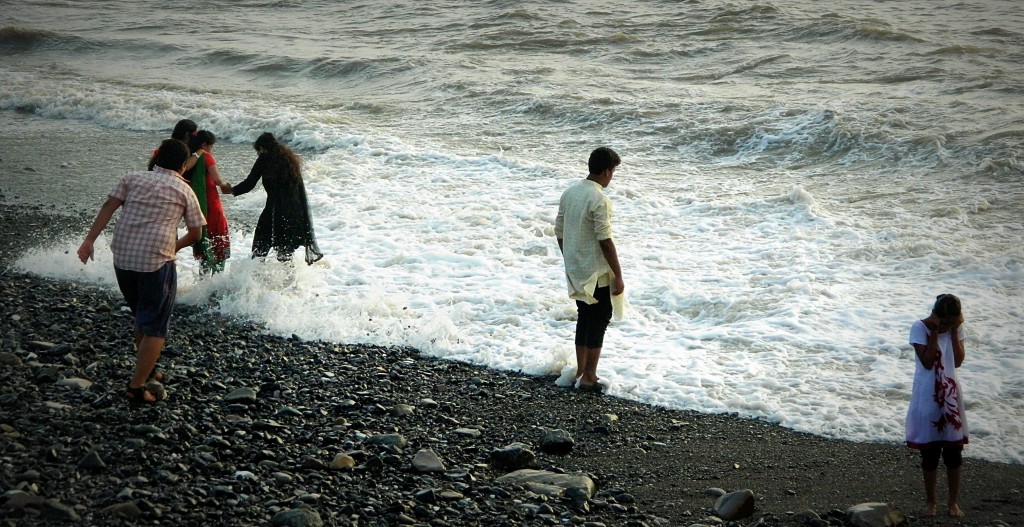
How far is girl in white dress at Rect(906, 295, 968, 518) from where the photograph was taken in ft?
16.4

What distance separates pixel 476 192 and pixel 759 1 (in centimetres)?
1664

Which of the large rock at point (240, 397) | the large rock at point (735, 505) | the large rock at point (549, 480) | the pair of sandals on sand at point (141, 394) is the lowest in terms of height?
the large rock at point (735, 505)

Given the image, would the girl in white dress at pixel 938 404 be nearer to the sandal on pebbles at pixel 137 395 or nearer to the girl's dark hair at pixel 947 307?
the girl's dark hair at pixel 947 307

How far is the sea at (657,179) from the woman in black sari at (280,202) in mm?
366

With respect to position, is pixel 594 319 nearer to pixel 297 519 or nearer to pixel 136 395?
pixel 297 519

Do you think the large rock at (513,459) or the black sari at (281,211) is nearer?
the large rock at (513,459)

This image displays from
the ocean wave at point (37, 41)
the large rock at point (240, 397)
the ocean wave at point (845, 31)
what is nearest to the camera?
the large rock at point (240, 397)

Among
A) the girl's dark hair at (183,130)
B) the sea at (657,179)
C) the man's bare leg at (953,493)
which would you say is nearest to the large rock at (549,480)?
the sea at (657,179)

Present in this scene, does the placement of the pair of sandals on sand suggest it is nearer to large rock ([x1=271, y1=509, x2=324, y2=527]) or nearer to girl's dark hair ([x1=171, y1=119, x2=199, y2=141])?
large rock ([x1=271, y1=509, x2=324, y2=527])

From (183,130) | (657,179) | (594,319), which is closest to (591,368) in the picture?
(594,319)

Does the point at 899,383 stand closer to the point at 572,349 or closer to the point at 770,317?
the point at 770,317

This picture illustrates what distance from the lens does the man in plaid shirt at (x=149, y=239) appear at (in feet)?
17.4

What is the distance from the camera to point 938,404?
5.01 meters

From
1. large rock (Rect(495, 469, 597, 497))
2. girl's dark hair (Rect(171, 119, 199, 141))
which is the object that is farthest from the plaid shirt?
large rock (Rect(495, 469, 597, 497))
